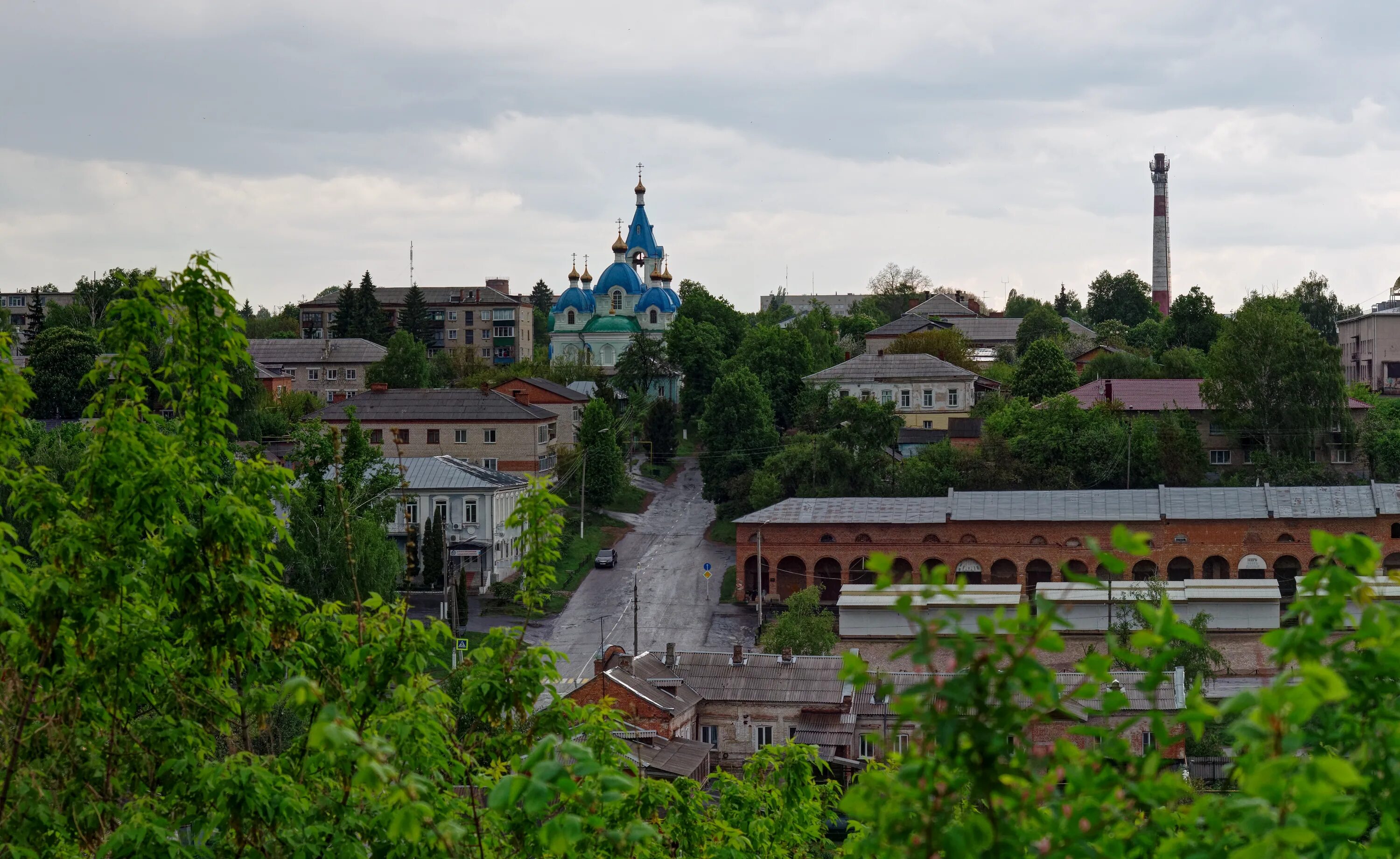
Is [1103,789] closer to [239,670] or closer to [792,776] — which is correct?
[239,670]

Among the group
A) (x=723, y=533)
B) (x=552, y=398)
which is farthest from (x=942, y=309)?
(x=723, y=533)

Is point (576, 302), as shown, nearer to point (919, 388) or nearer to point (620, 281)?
point (620, 281)

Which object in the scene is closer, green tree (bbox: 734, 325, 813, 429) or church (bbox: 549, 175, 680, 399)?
green tree (bbox: 734, 325, 813, 429)

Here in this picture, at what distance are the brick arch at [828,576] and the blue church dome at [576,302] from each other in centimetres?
4227

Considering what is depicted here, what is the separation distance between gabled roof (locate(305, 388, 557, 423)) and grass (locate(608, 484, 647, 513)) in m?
3.43

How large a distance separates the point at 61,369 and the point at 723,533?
23.8 m

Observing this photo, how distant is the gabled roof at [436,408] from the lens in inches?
1778

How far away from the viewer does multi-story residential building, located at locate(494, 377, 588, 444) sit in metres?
A: 51.3

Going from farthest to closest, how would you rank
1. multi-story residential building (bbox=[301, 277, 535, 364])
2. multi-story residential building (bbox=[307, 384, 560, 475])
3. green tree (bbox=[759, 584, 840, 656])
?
1. multi-story residential building (bbox=[301, 277, 535, 364])
2. multi-story residential building (bbox=[307, 384, 560, 475])
3. green tree (bbox=[759, 584, 840, 656])

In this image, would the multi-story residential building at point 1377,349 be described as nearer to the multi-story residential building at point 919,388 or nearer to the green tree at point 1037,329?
the green tree at point 1037,329

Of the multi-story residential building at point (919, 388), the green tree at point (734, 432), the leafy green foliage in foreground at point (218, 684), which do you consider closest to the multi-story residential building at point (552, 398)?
the green tree at point (734, 432)

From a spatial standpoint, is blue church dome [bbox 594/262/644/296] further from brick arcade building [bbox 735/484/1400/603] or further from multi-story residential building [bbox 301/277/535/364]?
brick arcade building [bbox 735/484/1400/603]

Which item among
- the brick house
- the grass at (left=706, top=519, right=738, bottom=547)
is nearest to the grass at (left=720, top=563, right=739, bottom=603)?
the grass at (left=706, top=519, right=738, bottom=547)

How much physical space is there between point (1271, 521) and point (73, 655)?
35162 mm
